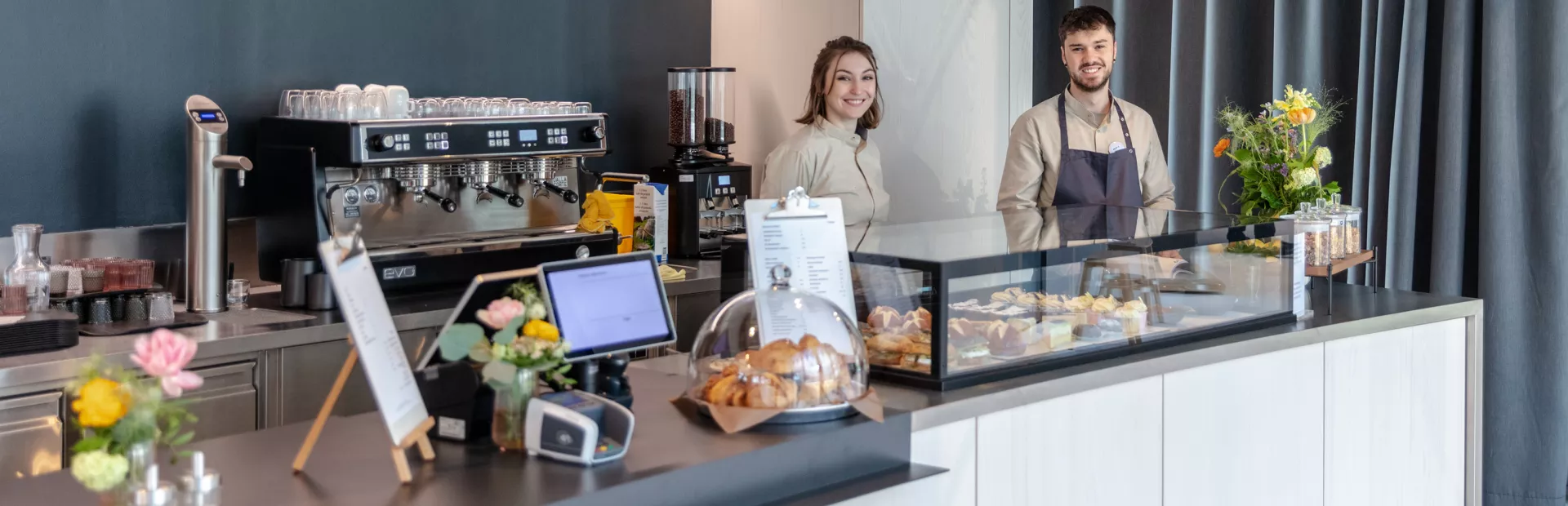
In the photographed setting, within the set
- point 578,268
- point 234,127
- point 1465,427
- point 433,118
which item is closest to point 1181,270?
point 1465,427

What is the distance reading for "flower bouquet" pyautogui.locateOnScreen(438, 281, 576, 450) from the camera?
5.92ft

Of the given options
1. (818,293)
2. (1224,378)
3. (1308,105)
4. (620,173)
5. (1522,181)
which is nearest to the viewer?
(818,293)

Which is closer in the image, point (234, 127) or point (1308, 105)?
point (1308, 105)

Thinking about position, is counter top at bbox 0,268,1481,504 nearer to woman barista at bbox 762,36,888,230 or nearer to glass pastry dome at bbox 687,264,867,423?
glass pastry dome at bbox 687,264,867,423

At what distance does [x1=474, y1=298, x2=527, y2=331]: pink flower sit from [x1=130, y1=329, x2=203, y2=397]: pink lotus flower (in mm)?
445

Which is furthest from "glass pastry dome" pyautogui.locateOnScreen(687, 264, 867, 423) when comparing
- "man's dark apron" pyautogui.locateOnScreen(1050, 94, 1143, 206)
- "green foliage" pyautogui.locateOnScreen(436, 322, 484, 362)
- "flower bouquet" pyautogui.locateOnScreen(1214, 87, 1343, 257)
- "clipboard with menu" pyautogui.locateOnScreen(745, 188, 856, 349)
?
"man's dark apron" pyautogui.locateOnScreen(1050, 94, 1143, 206)

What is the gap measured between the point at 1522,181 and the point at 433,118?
3.24 m

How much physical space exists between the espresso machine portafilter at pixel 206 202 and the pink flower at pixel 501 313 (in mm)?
1572

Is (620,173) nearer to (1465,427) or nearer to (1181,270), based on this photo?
(1181,270)

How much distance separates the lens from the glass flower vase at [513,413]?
187cm

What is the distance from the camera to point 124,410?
1.40 meters

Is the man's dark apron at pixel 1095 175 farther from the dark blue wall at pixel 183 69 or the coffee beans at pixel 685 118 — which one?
the dark blue wall at pixel 183 69

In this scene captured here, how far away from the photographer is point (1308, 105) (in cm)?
334

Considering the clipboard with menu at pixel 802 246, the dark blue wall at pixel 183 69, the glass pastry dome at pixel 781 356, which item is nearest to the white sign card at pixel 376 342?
the glass pastry dome at pixel 781 356
